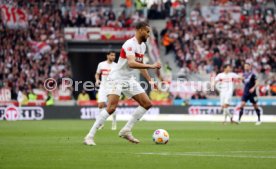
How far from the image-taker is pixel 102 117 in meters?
16.8

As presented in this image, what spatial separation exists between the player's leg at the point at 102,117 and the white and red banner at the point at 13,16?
31130 mm

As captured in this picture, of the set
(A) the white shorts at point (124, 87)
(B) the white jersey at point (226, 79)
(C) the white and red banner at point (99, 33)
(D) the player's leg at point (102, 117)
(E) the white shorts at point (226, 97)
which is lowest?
(E) the white shorts at point (226, 97)

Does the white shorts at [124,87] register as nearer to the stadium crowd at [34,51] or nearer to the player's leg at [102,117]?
the player's leg at [102,117]

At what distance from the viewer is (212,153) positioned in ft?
47.1

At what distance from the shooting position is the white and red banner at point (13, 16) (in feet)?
154

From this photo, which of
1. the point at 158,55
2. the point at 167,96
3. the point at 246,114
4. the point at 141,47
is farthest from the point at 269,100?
the point at 141,47

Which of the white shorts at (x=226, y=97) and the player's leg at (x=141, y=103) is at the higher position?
the player's leg at (x=141, y=103)

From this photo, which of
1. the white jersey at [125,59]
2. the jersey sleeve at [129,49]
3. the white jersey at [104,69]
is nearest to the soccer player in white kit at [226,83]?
the white jersey at [104,69]

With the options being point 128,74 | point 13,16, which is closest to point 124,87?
point 128,74

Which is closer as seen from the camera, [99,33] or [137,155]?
[137,155]

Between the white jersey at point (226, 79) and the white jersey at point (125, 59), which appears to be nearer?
the white jersey at point (125, 59)

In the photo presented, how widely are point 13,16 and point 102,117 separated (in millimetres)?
A: 31668

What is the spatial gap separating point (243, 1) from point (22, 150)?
3538 cm

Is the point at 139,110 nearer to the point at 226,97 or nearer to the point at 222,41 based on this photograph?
the point at 226,97
